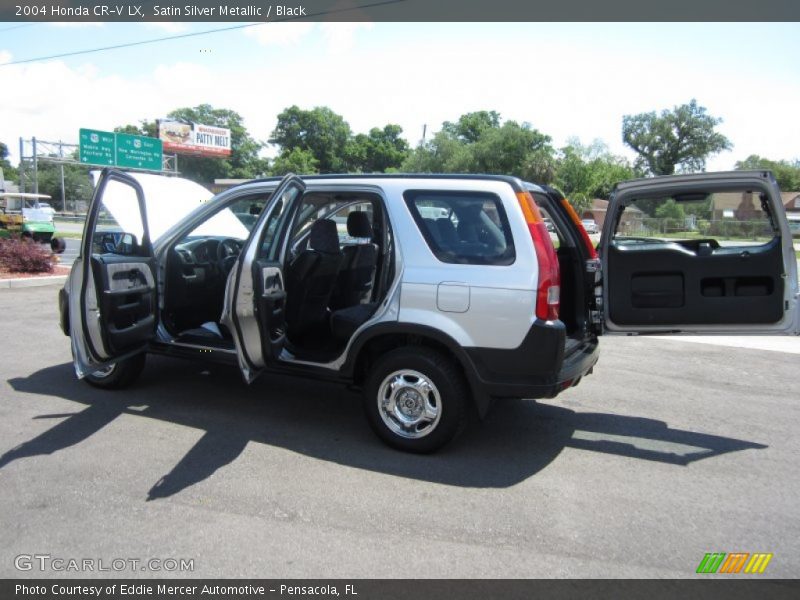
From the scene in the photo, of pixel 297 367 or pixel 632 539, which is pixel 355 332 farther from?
pixel 632 539

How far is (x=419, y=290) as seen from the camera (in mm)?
3916

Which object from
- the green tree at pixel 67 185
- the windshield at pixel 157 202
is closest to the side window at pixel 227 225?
the windshield at pixel 157 202

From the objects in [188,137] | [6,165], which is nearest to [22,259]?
[188,137]

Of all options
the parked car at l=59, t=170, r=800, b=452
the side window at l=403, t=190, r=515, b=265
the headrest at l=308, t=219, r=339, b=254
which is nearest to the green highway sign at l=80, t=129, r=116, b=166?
the parked car at l=59, t=170, r=800, b=452

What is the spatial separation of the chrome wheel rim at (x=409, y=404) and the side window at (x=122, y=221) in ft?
7.87

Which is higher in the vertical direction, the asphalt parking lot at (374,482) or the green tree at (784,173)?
the green tree at (784,173)

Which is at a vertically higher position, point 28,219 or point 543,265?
point 28,219

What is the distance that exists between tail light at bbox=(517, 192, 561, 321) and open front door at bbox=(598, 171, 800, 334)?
3.87 ft

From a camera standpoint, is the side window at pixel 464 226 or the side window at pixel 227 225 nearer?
the side window at pixel 464 226

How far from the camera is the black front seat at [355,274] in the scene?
533 cm

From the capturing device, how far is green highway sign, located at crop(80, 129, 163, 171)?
104 ft

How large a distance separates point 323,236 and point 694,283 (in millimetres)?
2979

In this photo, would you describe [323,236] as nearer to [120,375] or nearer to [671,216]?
[120,375]

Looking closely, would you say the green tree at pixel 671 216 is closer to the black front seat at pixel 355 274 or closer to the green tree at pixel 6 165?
the black front seat at pixel 355 274
